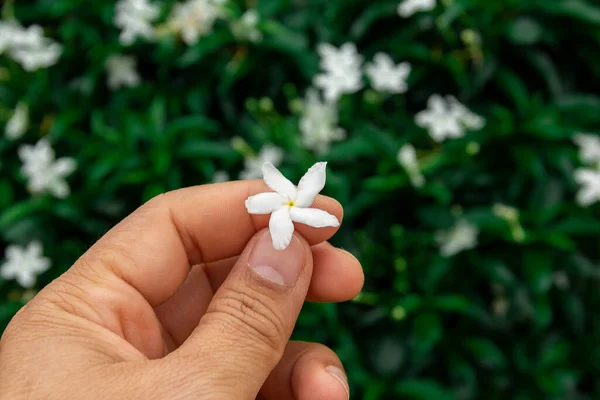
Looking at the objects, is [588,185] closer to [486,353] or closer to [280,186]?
[486,353]

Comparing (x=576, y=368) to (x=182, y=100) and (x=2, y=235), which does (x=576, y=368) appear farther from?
(x=2, y=235)

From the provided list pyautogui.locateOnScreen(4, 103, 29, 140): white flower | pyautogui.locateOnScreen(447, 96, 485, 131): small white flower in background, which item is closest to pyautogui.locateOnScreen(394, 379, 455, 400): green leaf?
pyautogui.locateOnScreen(447, 96, 485, 131): small white flower in background

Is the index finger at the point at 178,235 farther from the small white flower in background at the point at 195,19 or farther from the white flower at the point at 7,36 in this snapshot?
the white flower at the point at 7,36

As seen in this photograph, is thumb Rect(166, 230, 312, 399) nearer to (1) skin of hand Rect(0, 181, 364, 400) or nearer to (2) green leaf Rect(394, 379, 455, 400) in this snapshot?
(1) skin of hand Rect(0, 181, 364, 400)

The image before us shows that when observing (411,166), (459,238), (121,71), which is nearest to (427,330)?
(459,238)

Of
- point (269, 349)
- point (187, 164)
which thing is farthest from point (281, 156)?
point (269, 349)

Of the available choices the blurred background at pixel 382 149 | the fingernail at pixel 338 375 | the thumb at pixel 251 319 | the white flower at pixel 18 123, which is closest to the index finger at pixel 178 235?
the thumb at pixel 251 319
